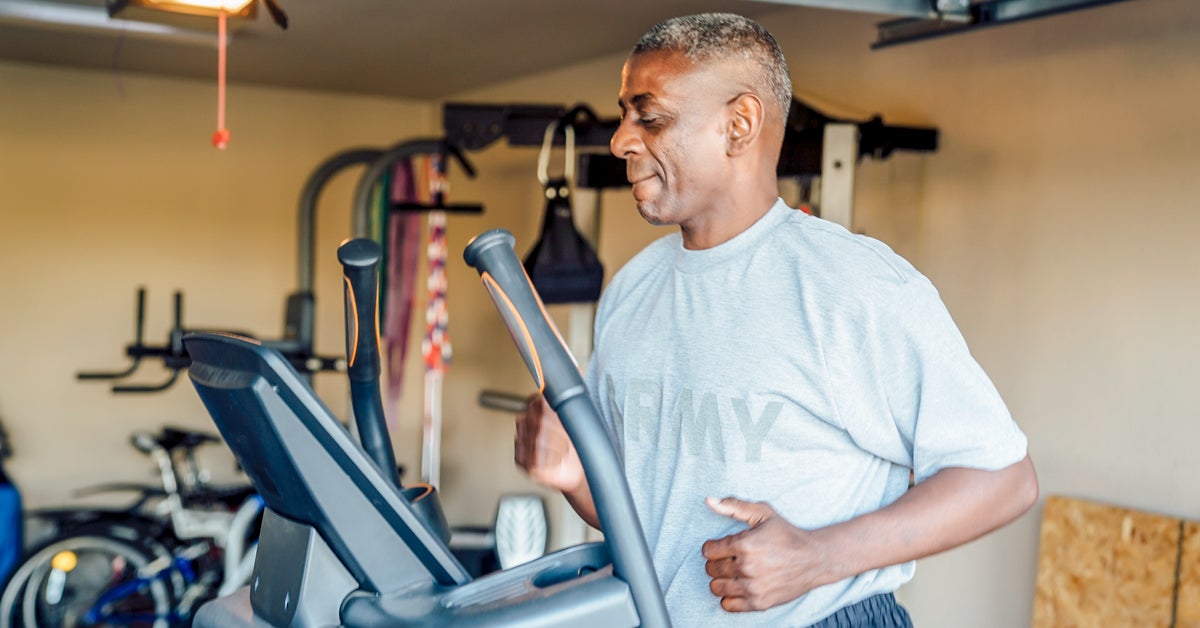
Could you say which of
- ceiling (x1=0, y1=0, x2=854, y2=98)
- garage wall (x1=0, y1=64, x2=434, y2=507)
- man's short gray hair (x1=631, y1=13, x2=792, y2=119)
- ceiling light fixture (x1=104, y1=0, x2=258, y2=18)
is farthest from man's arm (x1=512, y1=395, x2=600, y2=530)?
garage wall (x1=0, y1=64, x2=434, y2=507)

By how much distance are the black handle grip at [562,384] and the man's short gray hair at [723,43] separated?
0.48m

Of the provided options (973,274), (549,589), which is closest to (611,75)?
(973,274)

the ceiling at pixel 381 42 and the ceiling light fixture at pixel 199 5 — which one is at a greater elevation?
the ceiling at pixel 381 42

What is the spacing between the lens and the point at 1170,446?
8.64ft

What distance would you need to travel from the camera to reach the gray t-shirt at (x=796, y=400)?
120 centimetres

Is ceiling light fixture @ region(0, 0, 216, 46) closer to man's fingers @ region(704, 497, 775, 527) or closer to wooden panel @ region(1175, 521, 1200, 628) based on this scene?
man's fingers @ region(704, 497, 775, 527)

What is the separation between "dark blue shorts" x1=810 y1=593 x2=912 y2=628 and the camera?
1.27 metres

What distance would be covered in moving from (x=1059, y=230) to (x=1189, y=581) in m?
0.90

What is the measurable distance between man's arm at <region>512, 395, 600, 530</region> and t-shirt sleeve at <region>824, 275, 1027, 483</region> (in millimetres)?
316

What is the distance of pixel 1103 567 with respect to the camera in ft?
8.99

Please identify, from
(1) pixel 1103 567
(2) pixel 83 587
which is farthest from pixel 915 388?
(2) pixel 83 587

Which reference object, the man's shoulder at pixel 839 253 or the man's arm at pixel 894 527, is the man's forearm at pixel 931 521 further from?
the man's shoulder at pixel 839 253

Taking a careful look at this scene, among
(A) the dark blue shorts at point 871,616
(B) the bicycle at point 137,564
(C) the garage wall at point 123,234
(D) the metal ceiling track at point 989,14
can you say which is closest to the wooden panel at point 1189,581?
(D) the metal ceiling track at point 989,14

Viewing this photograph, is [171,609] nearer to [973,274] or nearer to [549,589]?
[973,274]
